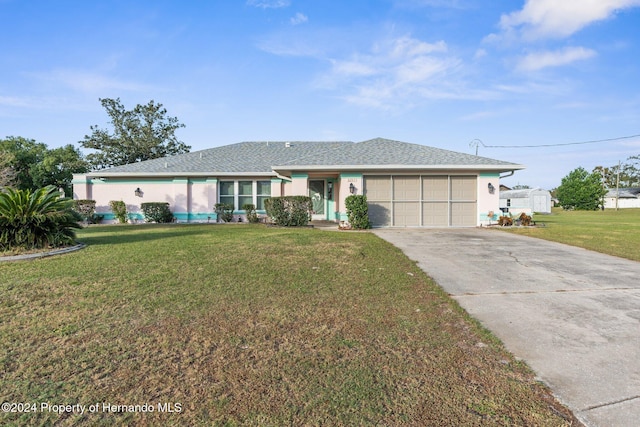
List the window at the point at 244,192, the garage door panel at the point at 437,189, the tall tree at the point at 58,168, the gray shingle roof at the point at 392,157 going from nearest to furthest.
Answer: the gray shingle roof at the point at 392,157
the garage door panel at the point at 437,189
the window at the point at 244,192
the tall tree at the point at 58,168

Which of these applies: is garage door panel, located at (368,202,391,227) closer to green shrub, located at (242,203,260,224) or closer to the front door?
the front door

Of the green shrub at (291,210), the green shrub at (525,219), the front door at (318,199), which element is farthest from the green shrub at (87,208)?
the green shrub at (525,219)

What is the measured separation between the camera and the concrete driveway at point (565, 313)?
2297 mm

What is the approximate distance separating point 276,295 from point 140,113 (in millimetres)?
31009

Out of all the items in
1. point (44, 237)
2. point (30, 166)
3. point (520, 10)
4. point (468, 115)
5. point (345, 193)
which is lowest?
point (44, 237)

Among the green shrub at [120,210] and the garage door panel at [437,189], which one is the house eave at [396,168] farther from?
the green shrub at [120,210]

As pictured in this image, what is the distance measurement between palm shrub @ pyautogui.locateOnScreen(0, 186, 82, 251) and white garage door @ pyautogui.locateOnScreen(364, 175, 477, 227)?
1034cm

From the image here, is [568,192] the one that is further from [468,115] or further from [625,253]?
[625,253]

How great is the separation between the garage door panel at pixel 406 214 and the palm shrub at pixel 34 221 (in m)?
11.1

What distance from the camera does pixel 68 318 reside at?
3.50m

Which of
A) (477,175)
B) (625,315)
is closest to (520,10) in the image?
(477,175)

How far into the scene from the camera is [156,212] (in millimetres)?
16125

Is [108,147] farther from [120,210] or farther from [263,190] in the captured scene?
[263,190]

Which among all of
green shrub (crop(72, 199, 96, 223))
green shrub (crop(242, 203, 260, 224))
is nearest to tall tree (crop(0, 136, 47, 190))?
green shrub (crop(72, 199, 96, 223))
